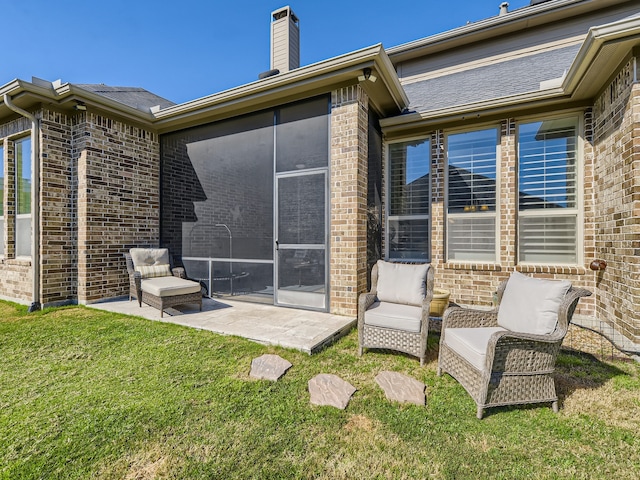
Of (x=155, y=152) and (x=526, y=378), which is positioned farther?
(x=155, y=152)

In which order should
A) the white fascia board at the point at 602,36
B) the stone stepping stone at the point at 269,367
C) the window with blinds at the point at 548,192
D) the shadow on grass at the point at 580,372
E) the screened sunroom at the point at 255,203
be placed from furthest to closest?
the screened sunroom at the point at 255,203
the window with blinds at the point at 548,192
the white fascia board at the point at 602,36
the stone stepping stone at the point at 269,367
the shadow on grass at the point at 580,372

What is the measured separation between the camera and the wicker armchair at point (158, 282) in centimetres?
450

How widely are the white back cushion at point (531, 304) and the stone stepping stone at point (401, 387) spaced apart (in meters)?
0.98

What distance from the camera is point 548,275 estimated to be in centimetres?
445

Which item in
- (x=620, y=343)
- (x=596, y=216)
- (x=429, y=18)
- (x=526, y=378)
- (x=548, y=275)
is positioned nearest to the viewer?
(x=526, y=378)

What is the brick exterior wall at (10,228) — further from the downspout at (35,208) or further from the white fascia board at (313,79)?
the white fascia board at (313,79)

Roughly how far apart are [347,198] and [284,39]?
4533 millimetres

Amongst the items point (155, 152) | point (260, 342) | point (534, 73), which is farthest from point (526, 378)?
point (155, 152)

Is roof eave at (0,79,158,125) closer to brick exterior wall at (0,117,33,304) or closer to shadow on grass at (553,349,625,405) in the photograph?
brick exterior wall at (0,117,33,304)

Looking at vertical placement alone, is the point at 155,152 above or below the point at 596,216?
above

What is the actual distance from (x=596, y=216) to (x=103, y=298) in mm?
7812

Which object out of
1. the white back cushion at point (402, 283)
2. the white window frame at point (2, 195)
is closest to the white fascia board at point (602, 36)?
the white back cushion at point (402, 283)

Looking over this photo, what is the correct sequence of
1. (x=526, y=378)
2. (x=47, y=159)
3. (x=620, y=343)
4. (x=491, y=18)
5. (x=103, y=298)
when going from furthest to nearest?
(x=491, y=18) → (x=103, y=298) → (x=47, y=159) → (x=620, y=343) → (x=526, y=378)

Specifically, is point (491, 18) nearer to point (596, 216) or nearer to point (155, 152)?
point (596, 216)
